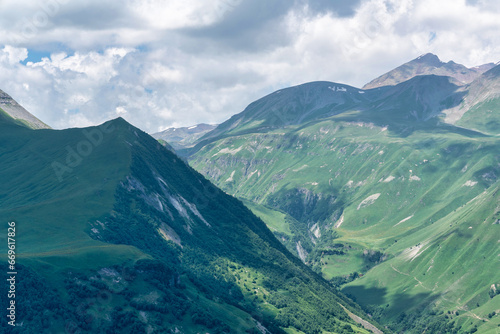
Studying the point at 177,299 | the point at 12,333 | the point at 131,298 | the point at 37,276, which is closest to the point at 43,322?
Answer: the point at 12,333

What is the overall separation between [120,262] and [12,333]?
184 ft

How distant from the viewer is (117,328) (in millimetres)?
166625

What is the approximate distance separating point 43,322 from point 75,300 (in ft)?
50.1

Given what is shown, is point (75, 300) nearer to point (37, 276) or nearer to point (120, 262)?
point (37, 276)

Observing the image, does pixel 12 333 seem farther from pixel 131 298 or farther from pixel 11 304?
pixel 131 298

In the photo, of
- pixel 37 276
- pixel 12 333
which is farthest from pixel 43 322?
pixel 37 276

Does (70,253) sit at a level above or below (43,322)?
above

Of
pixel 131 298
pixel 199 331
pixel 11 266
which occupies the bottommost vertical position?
pixel 199 331

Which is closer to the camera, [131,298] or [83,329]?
[83,329]

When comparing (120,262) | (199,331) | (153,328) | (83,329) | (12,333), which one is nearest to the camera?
(12,333)

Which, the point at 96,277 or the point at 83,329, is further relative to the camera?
the point at 96,277

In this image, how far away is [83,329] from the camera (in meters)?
160

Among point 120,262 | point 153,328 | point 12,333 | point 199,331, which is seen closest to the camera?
point 12,333

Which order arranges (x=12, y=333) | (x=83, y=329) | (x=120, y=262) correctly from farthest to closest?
1. (x=120, y=262)
2. (x=83, y=329)
3. (x=12, y=333)
